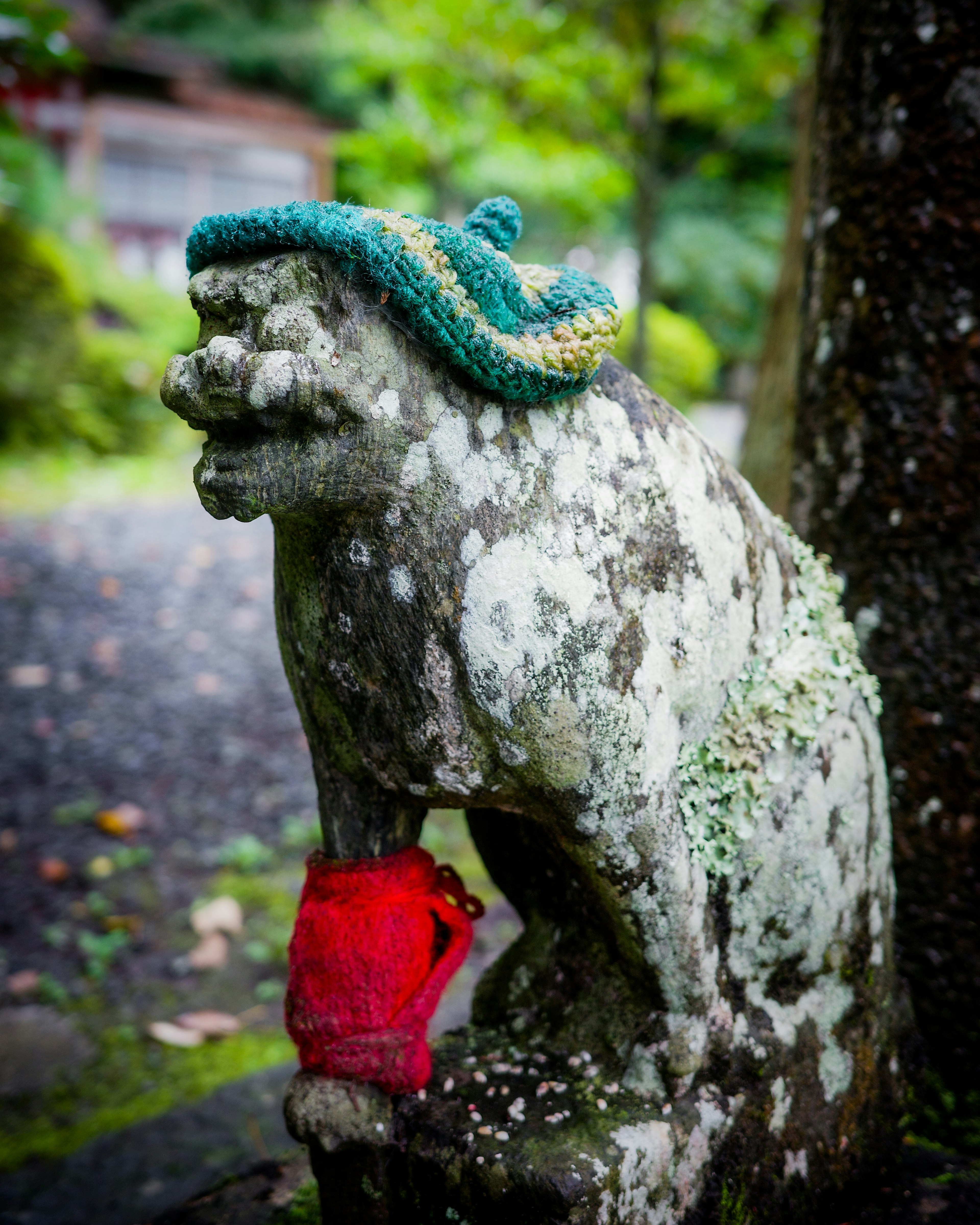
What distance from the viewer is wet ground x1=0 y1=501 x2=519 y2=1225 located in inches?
81.7

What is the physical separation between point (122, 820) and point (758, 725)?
287cm

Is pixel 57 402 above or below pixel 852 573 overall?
above

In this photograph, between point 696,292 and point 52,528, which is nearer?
point 52,528

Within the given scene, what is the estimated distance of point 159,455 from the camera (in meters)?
7.51

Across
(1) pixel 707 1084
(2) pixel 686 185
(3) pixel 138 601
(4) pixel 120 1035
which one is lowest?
(4) pixel 120 1035

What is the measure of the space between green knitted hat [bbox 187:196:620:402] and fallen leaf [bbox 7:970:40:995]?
2396mm

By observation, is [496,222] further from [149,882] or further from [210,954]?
[149,882]

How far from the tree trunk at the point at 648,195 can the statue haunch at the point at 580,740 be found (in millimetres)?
3998

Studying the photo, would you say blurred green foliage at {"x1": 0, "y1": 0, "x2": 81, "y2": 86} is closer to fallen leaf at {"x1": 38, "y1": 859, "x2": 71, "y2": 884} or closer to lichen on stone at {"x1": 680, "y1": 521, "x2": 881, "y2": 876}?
fallen leaf at {"x1": 38, "y1": 859, "x2": 71, "y2": 884}

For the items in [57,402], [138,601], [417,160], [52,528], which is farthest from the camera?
[417,160]

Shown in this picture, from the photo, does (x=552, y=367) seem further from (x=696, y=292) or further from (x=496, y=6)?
(x=696, y=292)

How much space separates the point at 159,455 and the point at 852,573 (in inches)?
267

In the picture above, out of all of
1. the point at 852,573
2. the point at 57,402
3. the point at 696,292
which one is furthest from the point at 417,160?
the point at 852,573

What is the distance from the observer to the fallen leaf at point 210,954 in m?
2.87
